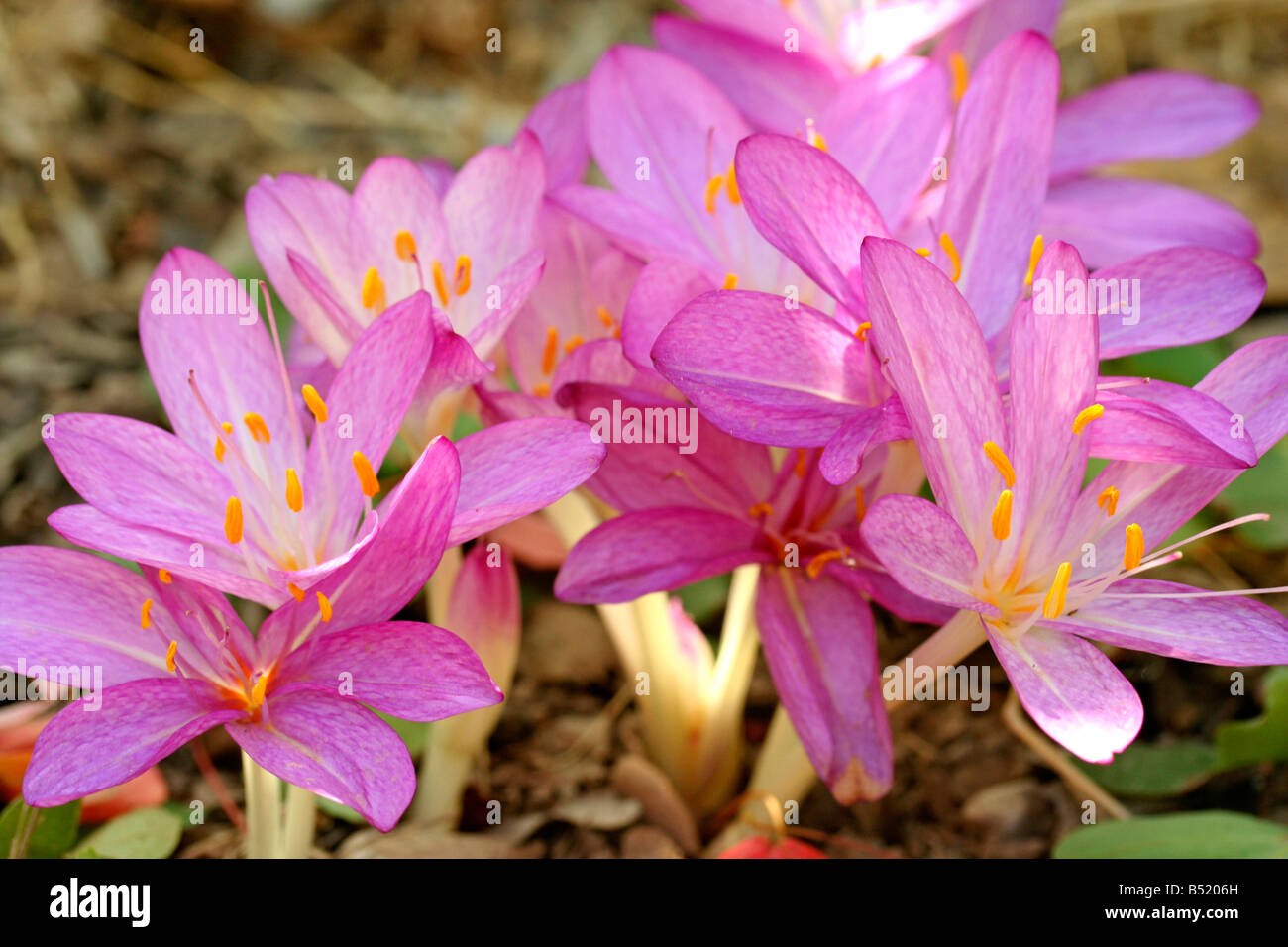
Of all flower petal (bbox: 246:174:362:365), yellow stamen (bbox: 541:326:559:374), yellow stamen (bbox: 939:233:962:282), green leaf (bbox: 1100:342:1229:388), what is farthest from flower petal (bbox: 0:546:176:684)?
green leaf (bbox: 1100:342:1229:388)

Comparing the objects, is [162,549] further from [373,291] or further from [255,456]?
[373,291]

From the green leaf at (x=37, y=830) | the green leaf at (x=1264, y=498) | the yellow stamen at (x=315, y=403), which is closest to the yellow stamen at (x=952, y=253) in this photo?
the yellow stamen at (x=315, y=403)

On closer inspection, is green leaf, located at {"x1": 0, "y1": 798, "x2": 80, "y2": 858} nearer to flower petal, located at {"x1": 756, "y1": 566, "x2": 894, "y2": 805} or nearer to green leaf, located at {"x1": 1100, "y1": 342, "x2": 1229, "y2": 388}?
flower petal, located at {"x1": 756, "y1": 566, "x2": 894, "y2": 805}

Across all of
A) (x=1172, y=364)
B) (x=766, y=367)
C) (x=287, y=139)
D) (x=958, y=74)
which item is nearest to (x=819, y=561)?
(x=766, y=367)

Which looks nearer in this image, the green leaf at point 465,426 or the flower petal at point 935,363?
the flower petal at point 935,363

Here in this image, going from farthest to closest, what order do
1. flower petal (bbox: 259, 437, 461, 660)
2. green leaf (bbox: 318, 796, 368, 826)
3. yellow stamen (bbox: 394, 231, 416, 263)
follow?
green leaf (bbox: 318, 796, 368, 826), yellow stamen (bbox: 394, 231, 416, 263), flower petal (bbox: 259, 437, 461, 660)

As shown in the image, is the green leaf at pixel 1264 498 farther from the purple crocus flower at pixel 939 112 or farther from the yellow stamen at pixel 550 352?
the yellow stamen at pixel 550 352
